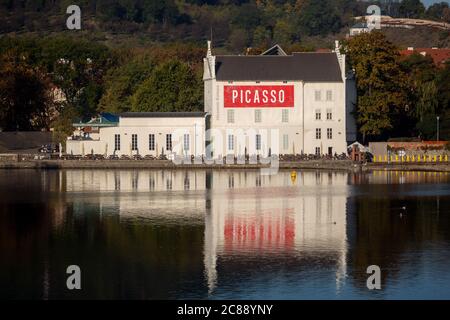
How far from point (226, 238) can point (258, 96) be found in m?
42.3

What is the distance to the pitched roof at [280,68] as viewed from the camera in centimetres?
8850

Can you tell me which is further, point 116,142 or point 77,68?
point 77,68

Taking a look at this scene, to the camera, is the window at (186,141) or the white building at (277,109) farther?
the white building at (277,109)

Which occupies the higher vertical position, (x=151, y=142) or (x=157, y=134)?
(x=157, y=134)

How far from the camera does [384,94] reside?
295ft

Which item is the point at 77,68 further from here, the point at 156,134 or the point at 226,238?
the point at 226,238

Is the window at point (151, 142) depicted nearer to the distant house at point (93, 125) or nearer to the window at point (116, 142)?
the window at point (116, 142)

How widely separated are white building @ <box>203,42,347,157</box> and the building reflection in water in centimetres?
554

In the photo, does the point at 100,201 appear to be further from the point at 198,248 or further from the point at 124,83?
the point at 124,83

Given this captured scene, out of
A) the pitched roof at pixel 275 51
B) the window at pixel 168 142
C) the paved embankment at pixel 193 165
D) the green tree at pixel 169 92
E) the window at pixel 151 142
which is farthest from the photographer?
the green tree at pixel 169 92

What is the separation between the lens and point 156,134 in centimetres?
8831

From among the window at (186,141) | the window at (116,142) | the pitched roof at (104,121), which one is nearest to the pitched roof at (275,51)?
the window at (186,141)

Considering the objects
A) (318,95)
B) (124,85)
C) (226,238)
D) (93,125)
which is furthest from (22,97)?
(226,238)

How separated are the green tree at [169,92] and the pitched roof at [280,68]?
415 inches
